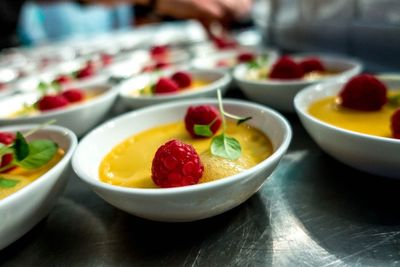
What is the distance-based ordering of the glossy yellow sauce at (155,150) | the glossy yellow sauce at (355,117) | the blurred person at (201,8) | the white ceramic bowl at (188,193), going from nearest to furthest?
the white ceramic bowl at (188,193)
the glossy yellow sauce at (155,150)
the glossy yellow sauce at (355,117)
the blurred person at (201,8)

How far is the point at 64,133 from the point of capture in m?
0.85

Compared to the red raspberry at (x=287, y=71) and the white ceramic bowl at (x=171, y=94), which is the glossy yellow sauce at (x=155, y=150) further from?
the red raspberry at (x=287, y=71)

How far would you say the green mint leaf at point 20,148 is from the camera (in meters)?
0.75

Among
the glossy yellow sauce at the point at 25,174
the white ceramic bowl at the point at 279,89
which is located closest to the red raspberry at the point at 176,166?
the glossy yellow sauce at the point at 25,174

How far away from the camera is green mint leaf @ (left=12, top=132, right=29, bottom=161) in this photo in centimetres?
75

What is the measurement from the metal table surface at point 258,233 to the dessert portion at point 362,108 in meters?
0.11

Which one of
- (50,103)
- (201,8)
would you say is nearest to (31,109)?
(50,103)

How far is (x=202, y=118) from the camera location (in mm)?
830

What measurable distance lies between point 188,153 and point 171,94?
1.99ft

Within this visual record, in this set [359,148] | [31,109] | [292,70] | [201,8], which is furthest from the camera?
[201,8]

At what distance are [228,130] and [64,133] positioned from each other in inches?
14.9

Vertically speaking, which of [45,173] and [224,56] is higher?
[45,173]

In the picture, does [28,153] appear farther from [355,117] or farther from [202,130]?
[355,117]

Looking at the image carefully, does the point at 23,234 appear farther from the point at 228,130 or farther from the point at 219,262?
the point at 228,130
